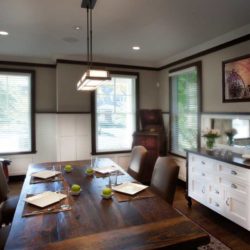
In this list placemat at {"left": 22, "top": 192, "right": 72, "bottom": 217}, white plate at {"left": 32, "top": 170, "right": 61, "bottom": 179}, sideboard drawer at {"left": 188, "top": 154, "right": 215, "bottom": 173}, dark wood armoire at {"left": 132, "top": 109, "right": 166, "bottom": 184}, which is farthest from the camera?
dark wood armoire at {"left": 132, "top": 109, "right": 166, "bottom": 184}

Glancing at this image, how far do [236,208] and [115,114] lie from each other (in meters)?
3.05

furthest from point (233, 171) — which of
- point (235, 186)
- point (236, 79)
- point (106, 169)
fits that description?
point (106, 169)

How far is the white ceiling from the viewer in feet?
8.05

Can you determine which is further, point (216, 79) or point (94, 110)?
point (94, 110)

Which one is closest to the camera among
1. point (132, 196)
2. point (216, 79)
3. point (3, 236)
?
point (3, 236)

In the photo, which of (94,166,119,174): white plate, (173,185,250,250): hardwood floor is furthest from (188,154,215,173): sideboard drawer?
(94,166,119,174): white plate

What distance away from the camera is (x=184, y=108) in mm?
4402

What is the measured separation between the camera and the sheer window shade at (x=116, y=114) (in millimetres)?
4879

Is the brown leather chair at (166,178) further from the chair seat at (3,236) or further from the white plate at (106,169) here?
the chair seat at (3,236)

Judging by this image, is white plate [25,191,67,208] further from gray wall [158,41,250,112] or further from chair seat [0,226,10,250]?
gray wall [158,41,250,112]

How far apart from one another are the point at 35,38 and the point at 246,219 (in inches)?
147

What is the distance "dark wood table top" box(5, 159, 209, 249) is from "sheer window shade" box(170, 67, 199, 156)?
2627mm

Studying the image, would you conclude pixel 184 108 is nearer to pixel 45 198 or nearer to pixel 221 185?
pixel 221 185

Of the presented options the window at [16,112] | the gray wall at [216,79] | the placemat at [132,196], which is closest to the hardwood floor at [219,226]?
the placemat at [132,196]
